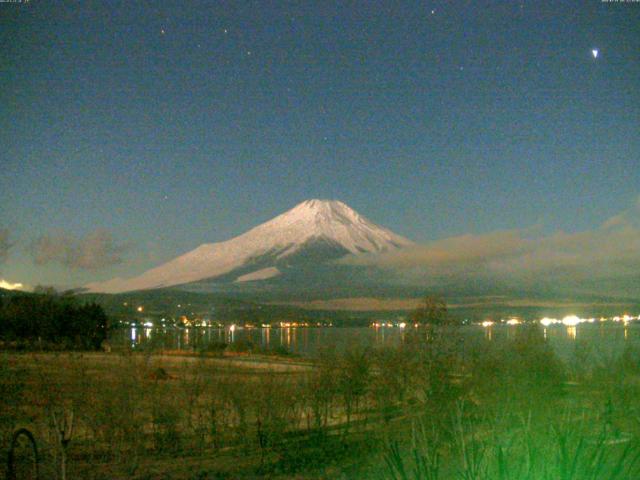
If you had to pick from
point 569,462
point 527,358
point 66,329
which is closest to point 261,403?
point 527,358

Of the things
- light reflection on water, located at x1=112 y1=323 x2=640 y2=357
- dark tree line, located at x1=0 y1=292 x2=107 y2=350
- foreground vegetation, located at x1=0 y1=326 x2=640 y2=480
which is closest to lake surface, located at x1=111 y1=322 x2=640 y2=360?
light reflection on water, located at x1=112 y1=323 x2=640 y2=357

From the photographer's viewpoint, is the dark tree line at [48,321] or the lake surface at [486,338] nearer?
the lake surface at [486,338]

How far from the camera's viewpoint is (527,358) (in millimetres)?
16844

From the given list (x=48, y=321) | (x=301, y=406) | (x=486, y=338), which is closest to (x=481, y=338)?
(x=486, y=338)

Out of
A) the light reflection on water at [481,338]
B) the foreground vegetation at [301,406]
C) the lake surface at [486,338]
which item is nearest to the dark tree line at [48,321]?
the light reflection on water at [481,338]

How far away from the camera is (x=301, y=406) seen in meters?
14.4

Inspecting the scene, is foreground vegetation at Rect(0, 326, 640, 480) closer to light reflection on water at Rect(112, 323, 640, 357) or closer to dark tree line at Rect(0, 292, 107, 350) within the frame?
light reflection on water at Rect(112, 323, 640, 357)

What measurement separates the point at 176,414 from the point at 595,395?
7091mm

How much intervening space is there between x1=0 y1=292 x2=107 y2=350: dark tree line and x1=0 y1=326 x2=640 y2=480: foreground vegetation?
35394 mm

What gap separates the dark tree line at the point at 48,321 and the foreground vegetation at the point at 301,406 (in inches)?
1393

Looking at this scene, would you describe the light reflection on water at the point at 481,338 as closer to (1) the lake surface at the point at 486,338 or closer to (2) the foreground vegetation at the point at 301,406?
(1) the lake surface at the point at 486,338

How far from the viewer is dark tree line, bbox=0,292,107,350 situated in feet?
172

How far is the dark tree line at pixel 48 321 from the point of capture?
52406mm

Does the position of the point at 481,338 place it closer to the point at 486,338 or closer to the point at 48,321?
the point at 486,338
